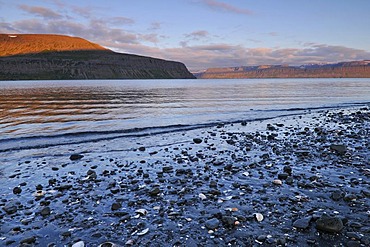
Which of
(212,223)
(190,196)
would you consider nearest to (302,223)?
(212,223)

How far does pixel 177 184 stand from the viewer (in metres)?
10.2

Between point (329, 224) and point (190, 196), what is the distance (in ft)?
13.6

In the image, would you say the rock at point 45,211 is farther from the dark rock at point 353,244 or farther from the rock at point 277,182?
the dark rock at point 353,244

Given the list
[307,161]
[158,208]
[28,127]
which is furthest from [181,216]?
[28,127]

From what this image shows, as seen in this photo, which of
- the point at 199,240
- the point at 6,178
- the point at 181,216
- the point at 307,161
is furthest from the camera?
the point at 307,161

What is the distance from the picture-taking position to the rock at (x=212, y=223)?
23.1ft

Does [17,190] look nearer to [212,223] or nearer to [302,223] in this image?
[212,223]

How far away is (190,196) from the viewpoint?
9016 millimetres

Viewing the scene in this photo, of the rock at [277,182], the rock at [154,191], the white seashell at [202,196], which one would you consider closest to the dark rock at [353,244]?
the rock at [277,182]

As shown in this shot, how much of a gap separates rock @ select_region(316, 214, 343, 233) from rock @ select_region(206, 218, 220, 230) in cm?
254

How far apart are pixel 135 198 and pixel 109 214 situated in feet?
3.93

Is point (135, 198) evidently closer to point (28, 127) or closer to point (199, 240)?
point (199, 240)

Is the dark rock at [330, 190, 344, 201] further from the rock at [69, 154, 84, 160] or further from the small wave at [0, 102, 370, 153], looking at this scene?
the small wave at [0, 102, 370, 153]

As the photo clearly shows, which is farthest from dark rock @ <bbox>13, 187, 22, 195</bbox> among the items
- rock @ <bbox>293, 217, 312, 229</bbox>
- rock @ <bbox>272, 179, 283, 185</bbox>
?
rock @ <bbox>272, 179, 283, 185</bbox>
